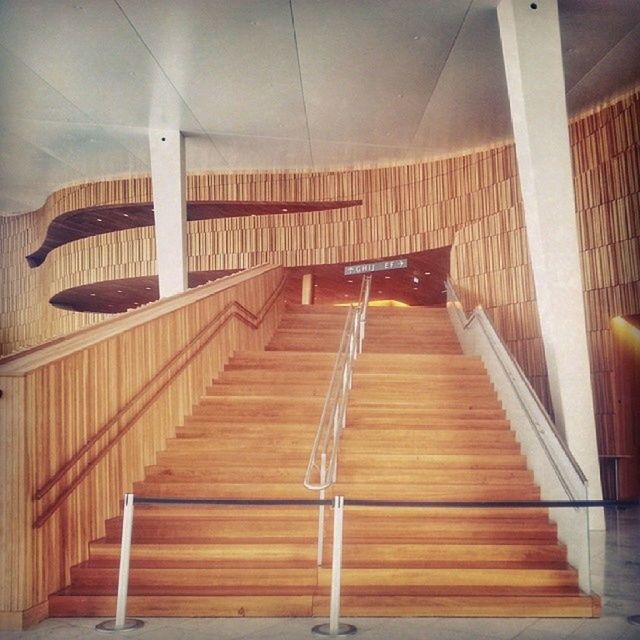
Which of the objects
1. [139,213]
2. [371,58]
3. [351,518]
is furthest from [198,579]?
[139,213]

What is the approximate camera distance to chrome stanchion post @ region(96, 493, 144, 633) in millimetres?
3988

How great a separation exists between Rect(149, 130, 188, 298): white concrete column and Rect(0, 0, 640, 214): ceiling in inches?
13.5

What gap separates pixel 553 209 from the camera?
741 cm

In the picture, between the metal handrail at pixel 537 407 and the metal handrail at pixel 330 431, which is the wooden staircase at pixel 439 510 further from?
the metal handrail at pixel 537 407

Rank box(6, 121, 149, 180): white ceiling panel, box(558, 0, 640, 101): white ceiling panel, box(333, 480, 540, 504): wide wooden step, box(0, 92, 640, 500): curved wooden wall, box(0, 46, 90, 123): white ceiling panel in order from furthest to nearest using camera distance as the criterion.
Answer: box(6, 121, 149, 180): white ceiling panel
box(0, 92, 640, 500): curved wooden wall
box(0, 46, 90, 123): white ceiling panel
box(558, 0, 640, 101): white ceiling panel
box(333, 480, 540, 504): wide wooden step

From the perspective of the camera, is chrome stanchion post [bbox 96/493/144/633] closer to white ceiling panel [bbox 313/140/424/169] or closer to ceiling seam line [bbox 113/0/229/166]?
ceiling seam line [bbox 113/0/229/166]

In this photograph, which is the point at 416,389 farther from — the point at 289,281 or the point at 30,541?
the point at 289,281

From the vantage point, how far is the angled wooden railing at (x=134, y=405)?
4379mm

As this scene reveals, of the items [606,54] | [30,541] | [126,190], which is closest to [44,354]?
[30,541]

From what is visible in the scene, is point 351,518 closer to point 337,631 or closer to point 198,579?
point 198,579

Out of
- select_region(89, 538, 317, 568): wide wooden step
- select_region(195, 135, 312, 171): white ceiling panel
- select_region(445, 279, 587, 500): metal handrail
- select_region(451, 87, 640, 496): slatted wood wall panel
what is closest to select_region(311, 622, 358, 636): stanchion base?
select_region(89, 538, 317, 568): wide wooden step

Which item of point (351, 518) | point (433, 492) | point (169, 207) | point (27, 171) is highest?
point (27, 171)

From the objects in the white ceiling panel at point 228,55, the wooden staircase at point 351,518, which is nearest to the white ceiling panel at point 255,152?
the white ceiling panel at point 228,55

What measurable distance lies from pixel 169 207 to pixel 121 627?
351 inches
